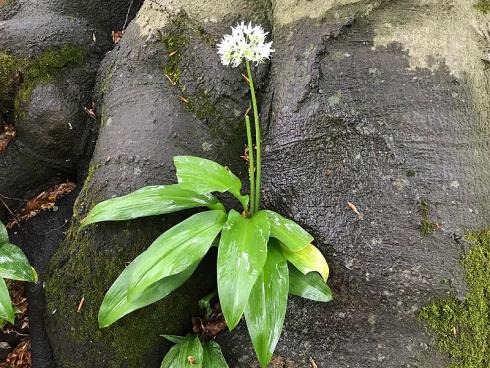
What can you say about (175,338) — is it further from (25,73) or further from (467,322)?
(25,73)

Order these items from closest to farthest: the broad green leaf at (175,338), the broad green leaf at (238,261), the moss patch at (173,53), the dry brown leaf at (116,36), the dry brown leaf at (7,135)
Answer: the broad green leaf at (238,261)
the broad green leaf at (175,338)
the moss patch at (173,53)
the dry brown leaf at (7,135)
the dry brown leaf at (116,36)

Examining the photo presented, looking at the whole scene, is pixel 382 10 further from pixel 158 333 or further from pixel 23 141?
pixel 23 141

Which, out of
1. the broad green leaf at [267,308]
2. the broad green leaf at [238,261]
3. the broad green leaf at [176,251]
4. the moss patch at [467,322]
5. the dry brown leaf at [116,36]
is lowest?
the moss patch at [467,322]

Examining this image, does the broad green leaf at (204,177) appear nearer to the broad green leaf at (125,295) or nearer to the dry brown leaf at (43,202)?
the broad green leaf at (125,295)

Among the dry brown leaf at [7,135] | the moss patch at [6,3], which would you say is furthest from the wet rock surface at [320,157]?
the moss patch at [6,3]

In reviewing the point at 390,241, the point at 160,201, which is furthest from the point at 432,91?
the point at 160,201

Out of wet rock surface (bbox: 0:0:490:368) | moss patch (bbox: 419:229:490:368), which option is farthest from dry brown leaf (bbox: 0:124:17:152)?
moss patch (bbox: 419:229:490:368)

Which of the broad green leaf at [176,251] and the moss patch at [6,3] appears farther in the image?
the moss patch at [6,3]

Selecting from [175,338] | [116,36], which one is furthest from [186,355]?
[116,36]
